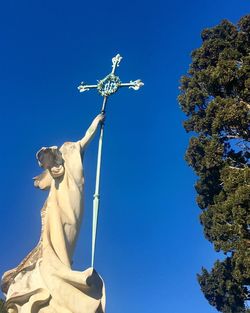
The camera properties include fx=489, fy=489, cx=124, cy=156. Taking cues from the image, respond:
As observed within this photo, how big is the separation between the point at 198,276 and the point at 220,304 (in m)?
1.67

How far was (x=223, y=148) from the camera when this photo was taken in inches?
607

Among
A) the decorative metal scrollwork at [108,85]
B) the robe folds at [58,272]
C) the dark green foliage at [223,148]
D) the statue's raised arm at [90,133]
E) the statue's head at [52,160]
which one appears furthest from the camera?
the dark green foliage at [223,148]

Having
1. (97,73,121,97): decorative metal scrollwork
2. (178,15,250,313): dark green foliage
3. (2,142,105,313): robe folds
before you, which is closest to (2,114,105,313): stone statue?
(2,142,105,313): robe folds

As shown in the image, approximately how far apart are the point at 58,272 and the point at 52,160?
202cm

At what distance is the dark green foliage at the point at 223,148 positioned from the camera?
519 inches

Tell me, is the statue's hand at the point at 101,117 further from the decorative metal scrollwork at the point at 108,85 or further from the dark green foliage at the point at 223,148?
the dark green foliage at the point at 223,148

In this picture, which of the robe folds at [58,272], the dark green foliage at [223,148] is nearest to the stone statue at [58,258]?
the robe folds at [58,272]

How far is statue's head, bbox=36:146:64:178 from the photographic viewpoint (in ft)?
27.2

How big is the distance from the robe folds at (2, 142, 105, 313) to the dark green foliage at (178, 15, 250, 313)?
586 cm

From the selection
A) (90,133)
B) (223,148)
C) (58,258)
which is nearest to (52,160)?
(90,133)

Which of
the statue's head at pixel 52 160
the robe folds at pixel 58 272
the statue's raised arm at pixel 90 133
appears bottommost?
the robe folds at pixel 58 272

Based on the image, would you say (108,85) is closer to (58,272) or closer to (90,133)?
(90,133)

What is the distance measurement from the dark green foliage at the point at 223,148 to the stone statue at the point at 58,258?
5786 mm

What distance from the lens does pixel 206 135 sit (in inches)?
654
